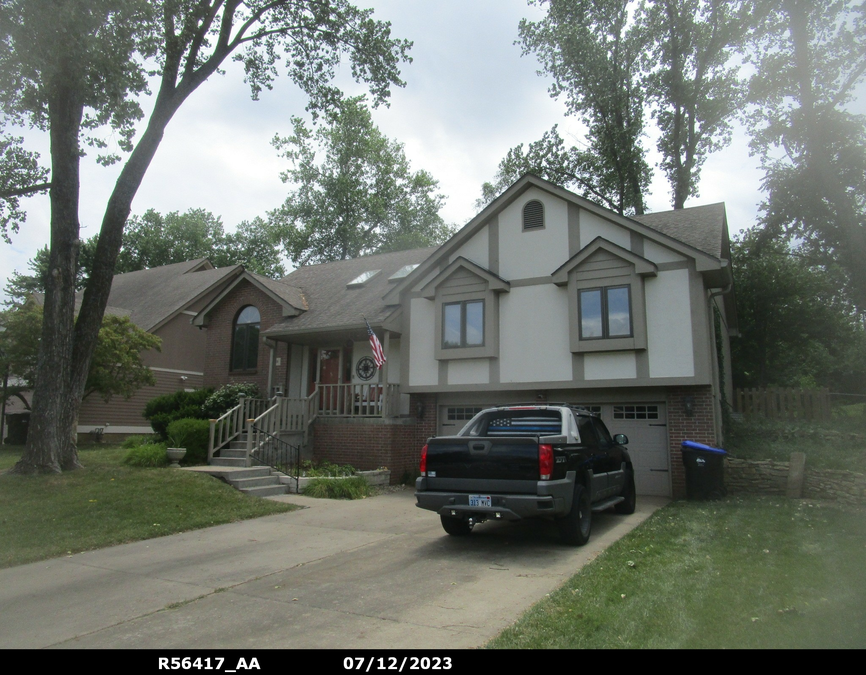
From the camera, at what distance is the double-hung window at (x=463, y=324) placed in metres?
15.2

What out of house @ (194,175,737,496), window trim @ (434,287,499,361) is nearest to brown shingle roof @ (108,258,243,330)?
house @ (194,175,737,496)

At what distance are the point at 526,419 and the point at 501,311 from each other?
6282mm

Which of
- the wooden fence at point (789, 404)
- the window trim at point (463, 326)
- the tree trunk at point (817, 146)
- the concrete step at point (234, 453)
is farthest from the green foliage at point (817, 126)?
the concrete step at point (234, 453)

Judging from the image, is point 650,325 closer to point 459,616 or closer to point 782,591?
point 782,591

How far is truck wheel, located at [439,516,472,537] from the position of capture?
8656 mm

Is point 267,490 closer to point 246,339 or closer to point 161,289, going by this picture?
point 246,339

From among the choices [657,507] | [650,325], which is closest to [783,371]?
[650,325]

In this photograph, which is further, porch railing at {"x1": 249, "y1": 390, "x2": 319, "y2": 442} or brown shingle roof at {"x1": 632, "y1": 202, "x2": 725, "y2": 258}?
porch railing at {"x1": 249, "y1": 390, "x2": 319, "y2": 442}

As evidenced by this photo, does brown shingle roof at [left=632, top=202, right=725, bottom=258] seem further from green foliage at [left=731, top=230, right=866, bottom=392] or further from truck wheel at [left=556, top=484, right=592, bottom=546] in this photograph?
green foliage at [left=731, top=230, right=866, bottom=392]

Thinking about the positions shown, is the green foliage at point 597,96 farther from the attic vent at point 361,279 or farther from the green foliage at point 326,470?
the green foliage at point 326,470

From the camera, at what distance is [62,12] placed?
397 inches

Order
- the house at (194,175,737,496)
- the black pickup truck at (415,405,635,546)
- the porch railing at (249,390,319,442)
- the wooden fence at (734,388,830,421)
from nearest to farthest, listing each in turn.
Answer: the black pickup truck at (415,405,635,546) < the house at (194,175,737,496) < the porch railing at (249,390,319,442) < the wooden fence at (734,388,830,421)

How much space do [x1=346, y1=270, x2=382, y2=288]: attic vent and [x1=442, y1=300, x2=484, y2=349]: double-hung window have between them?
16.1 ft
